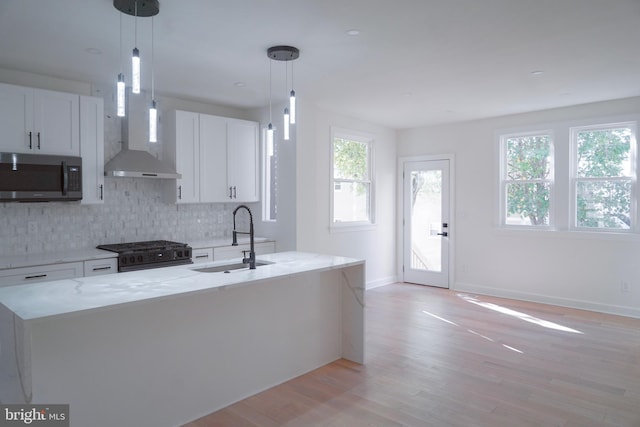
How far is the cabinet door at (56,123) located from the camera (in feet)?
12.4

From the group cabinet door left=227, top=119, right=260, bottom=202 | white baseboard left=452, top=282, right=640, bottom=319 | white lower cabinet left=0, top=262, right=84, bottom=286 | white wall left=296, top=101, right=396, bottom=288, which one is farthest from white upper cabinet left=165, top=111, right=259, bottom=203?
white baseboard left=452, top=282, right=640, bottom=319

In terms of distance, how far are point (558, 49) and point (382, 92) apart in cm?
182

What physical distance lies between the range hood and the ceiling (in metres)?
0.29

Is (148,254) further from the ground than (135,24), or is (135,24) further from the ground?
(135,24)

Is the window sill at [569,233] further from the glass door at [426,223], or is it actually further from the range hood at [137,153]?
the range hood at [137,153]

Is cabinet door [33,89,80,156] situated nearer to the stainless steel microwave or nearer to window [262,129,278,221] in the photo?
the stainless steel microwave

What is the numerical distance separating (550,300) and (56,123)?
20.3ft

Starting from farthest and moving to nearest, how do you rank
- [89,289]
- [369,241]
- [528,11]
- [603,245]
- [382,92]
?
[369,241] < [603,245] < [382,92] < [528,11] < [89,289]

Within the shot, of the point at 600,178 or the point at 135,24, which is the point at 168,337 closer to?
the point at 135,24

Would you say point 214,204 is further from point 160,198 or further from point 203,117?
point 203,117

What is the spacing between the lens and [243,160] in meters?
5.42

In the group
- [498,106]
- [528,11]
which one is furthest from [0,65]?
[498,106]

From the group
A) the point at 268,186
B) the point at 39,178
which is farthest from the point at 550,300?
the point at 39,178

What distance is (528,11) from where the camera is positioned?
9.01 feet
